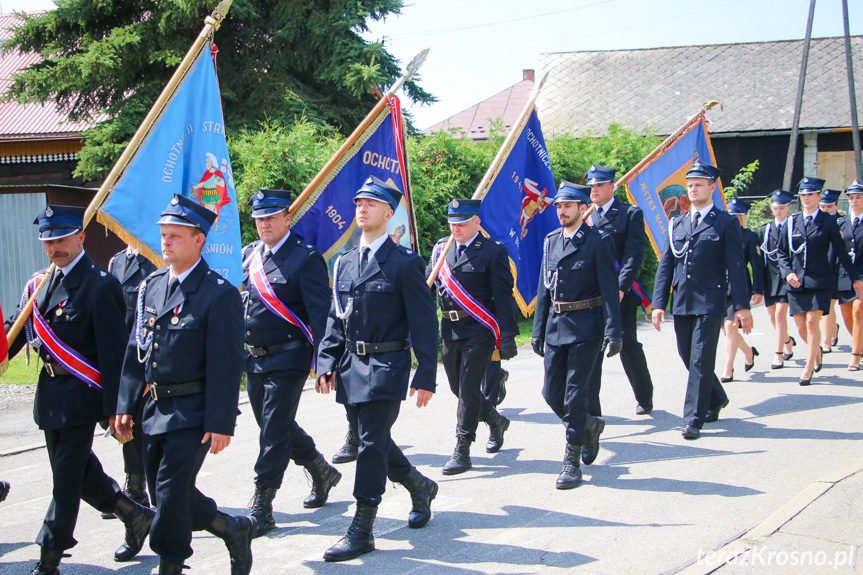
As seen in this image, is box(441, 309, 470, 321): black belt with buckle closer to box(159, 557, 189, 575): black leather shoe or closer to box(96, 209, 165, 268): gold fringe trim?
box(96, 209, 165, 268): gold fringe trim

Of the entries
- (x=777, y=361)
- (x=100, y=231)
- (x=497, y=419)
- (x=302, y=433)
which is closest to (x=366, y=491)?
(x=302, y=433)

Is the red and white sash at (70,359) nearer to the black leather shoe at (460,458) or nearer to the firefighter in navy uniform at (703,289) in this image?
the black leather shoe at (460,458)

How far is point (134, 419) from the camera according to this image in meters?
4.68

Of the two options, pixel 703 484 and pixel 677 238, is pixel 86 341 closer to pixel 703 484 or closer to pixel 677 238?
pixel 703 484

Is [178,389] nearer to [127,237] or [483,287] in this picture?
[127,237]

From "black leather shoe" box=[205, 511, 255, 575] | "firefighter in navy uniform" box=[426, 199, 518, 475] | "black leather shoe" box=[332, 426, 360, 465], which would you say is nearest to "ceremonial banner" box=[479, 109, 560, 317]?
"firefighter in navy uniform" box=[426, 199, 518, 475]

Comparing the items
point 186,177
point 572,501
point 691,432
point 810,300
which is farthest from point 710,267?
point 186,177

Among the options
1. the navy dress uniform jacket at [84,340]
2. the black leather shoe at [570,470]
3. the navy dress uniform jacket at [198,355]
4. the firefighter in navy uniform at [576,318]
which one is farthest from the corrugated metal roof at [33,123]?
the navy dress uniform jacket at [198,355]

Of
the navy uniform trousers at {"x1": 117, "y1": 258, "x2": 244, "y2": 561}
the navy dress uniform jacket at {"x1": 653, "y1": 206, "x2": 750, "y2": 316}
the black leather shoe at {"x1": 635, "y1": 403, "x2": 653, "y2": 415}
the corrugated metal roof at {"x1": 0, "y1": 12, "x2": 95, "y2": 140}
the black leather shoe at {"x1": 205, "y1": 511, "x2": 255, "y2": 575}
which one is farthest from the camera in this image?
the corrugated metal roof at {"x1": 0, "y1": 12, "x2": 95, "y2": 140}

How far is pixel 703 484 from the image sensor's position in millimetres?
5605

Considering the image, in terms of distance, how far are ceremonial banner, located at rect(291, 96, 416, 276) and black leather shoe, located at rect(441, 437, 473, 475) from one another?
72.6 inches

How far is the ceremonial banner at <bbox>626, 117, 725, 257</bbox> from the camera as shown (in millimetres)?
8898

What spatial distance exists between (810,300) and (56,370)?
8.04 metres

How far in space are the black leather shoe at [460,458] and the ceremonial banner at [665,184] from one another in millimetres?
3682
